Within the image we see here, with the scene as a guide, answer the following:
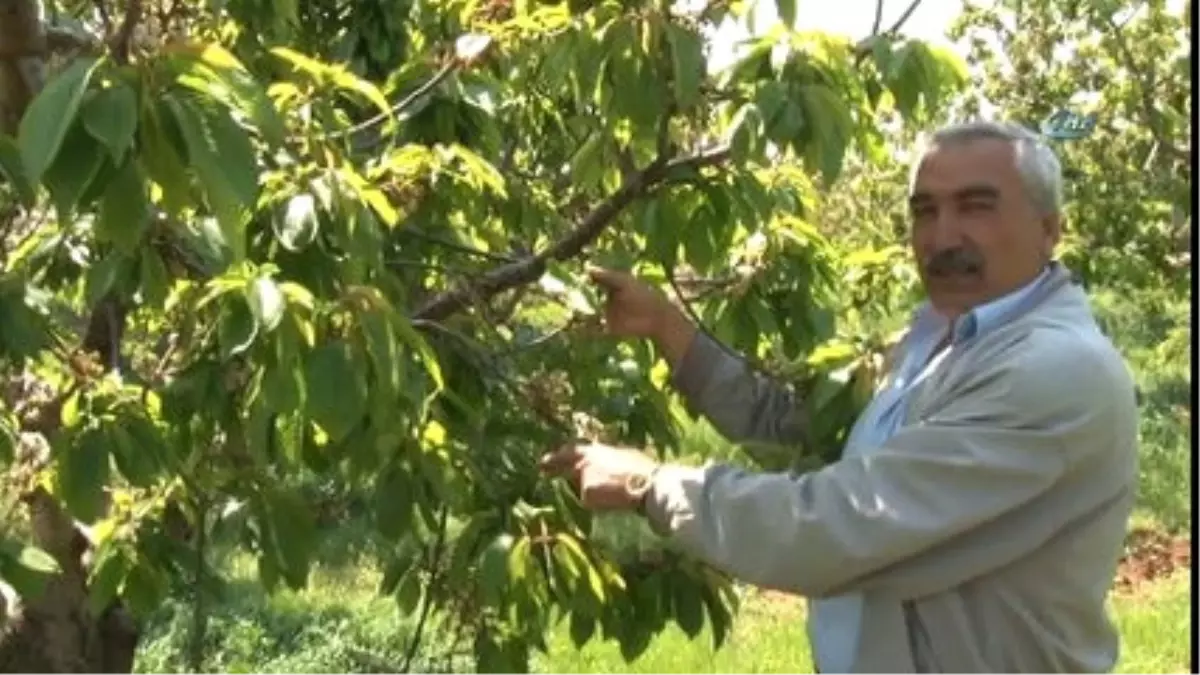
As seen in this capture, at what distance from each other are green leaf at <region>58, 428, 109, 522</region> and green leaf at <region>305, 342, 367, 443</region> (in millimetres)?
483

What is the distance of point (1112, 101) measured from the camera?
1073 cm

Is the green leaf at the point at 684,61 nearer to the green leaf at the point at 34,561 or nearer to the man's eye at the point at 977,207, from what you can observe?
the man's eye at the point at 977,207

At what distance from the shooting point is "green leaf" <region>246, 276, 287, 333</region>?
6.77 ft

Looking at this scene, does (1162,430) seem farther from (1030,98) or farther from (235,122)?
(235,122)

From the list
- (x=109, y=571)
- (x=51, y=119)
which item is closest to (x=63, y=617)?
(x=109, y=571)

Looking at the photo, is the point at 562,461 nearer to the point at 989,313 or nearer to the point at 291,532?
the point at 291,532

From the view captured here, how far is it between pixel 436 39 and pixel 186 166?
78.6 inches

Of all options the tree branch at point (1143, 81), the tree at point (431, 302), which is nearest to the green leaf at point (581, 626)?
the tree at point (431, 302)

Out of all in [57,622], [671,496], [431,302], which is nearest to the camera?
[671,496]

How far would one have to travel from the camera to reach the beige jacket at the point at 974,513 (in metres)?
2.12

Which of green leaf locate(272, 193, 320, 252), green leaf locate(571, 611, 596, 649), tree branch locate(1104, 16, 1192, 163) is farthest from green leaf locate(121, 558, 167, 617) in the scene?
tree branch locate(1104, 16, 1192, 163)

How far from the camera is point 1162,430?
11.7 m

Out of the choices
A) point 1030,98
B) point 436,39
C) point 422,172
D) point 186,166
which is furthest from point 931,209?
point 1030,98

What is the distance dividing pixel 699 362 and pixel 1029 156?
0.73 meters
